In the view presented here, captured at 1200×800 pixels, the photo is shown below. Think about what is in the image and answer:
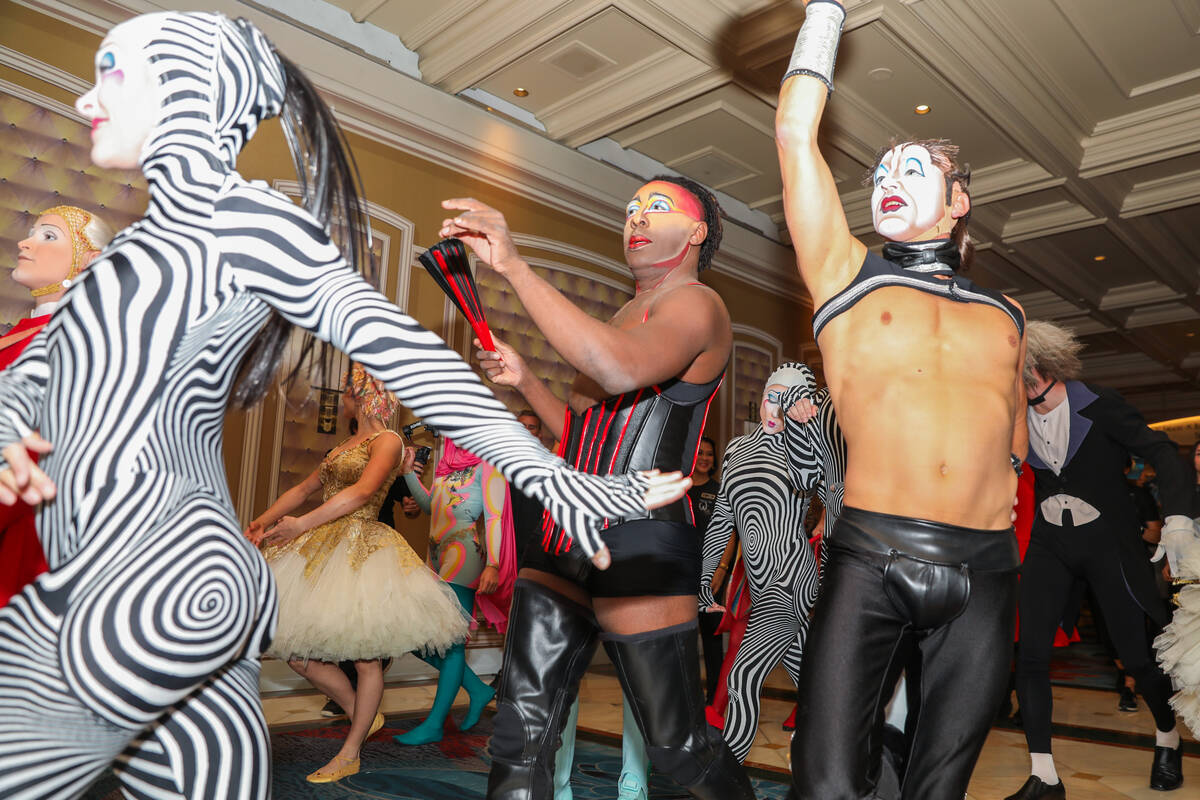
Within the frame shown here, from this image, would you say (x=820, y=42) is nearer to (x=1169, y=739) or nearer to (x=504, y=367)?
(x=504, y=367)

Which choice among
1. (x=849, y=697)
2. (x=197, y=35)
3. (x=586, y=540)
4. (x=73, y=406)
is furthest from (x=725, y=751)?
(x=197, y=35)

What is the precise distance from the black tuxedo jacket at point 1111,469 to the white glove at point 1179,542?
70mm

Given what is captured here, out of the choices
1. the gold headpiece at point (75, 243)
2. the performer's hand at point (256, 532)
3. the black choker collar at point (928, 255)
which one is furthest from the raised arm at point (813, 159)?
the performer's hand at point (256, 532)

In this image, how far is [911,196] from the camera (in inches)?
80.8

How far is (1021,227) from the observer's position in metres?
9.38

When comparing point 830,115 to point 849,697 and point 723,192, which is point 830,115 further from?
point 849,697

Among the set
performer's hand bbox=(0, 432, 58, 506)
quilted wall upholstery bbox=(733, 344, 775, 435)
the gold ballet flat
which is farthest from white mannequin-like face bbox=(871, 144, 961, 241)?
quilted wall upholstery bbox=(733, 344, 775, 435)

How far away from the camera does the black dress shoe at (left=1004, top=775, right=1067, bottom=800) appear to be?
3326 millimetres

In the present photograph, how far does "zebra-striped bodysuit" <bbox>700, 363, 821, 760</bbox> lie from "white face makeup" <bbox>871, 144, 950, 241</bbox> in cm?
145

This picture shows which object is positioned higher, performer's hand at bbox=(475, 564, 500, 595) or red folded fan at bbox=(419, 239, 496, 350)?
red folded fan at bbox=(419, 239, 496, 350)

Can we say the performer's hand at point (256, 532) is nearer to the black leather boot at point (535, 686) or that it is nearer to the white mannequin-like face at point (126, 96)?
the black leather boot at point (535, 686)

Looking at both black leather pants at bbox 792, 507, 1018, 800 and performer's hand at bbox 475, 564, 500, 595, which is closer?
black leather pants at bbox 792, 507, 1018, 800

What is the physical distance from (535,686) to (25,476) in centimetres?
128

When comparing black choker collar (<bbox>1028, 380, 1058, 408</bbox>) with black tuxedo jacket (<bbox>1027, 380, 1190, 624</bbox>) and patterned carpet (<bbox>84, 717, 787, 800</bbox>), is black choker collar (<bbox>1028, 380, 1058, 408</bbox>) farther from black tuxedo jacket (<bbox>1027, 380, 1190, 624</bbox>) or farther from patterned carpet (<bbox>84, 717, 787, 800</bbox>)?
patterned carpet (<bbox>84, 717, 787, 800</bbox>)
